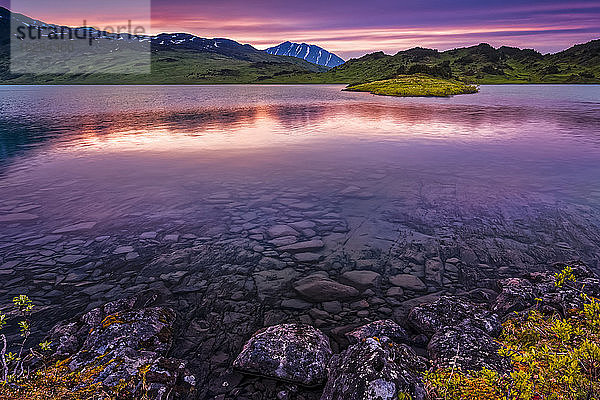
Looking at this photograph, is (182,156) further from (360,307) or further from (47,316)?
(360,307)

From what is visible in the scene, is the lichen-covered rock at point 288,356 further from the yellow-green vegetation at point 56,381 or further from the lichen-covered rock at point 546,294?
the lichen-covered rock at point 546,294

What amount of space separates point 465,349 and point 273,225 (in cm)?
934

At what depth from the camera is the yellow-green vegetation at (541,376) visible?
5457mm

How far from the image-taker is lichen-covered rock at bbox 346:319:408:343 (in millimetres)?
8414

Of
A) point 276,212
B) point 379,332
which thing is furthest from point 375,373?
point 276,212

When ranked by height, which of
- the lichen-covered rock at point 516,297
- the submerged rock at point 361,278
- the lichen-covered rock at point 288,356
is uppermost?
the lichen-covered rock at point 516,297

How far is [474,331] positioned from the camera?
26.3 feet

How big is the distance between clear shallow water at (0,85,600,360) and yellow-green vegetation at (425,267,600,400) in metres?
3.43

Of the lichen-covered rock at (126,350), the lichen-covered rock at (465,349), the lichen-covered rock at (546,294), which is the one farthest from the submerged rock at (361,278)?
the lichen-covered rock at (126,350)

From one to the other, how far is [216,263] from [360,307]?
529 centimetres

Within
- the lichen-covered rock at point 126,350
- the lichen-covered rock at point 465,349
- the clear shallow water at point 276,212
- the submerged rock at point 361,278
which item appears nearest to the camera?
the lichen-covered rock at point 126,350

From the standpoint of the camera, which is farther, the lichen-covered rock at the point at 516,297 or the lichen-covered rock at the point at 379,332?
the lichen-covered rock at the point at 516,297

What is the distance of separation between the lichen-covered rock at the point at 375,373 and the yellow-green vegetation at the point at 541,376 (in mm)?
423

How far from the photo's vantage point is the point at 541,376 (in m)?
6.07
